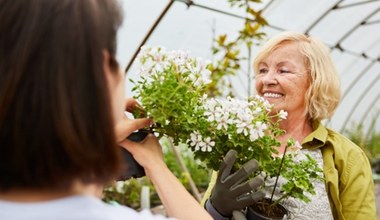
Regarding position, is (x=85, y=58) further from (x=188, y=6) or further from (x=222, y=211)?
(x=188, y=6)

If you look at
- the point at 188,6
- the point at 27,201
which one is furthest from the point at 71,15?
the point at 188,6

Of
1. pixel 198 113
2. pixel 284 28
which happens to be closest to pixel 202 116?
pixel 198 113

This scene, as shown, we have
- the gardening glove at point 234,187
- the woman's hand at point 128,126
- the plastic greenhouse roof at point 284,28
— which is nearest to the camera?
the woman's hand at point 128,126

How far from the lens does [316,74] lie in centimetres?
156

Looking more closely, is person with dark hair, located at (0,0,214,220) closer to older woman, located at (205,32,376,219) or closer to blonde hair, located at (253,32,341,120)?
older woman, located at (205,32,376,219)

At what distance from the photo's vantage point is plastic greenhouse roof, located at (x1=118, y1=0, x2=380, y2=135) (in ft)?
10.2

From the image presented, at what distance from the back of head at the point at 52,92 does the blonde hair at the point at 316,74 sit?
104cm

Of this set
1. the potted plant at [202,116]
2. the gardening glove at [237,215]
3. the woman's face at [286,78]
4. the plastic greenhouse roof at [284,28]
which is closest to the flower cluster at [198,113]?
the potted plant at [202,116]

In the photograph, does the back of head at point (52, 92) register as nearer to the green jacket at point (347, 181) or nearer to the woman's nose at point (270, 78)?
the green jacket at point (347, 181)

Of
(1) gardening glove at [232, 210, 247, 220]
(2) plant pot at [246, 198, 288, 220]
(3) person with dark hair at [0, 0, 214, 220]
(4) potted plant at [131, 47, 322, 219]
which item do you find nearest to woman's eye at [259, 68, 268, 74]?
(4) potted plant at [131, 47, 322, 219]

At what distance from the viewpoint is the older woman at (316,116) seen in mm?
1439

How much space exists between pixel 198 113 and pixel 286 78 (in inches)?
20.9

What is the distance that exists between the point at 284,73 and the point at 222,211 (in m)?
0.58

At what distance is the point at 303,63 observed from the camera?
1575 mm
